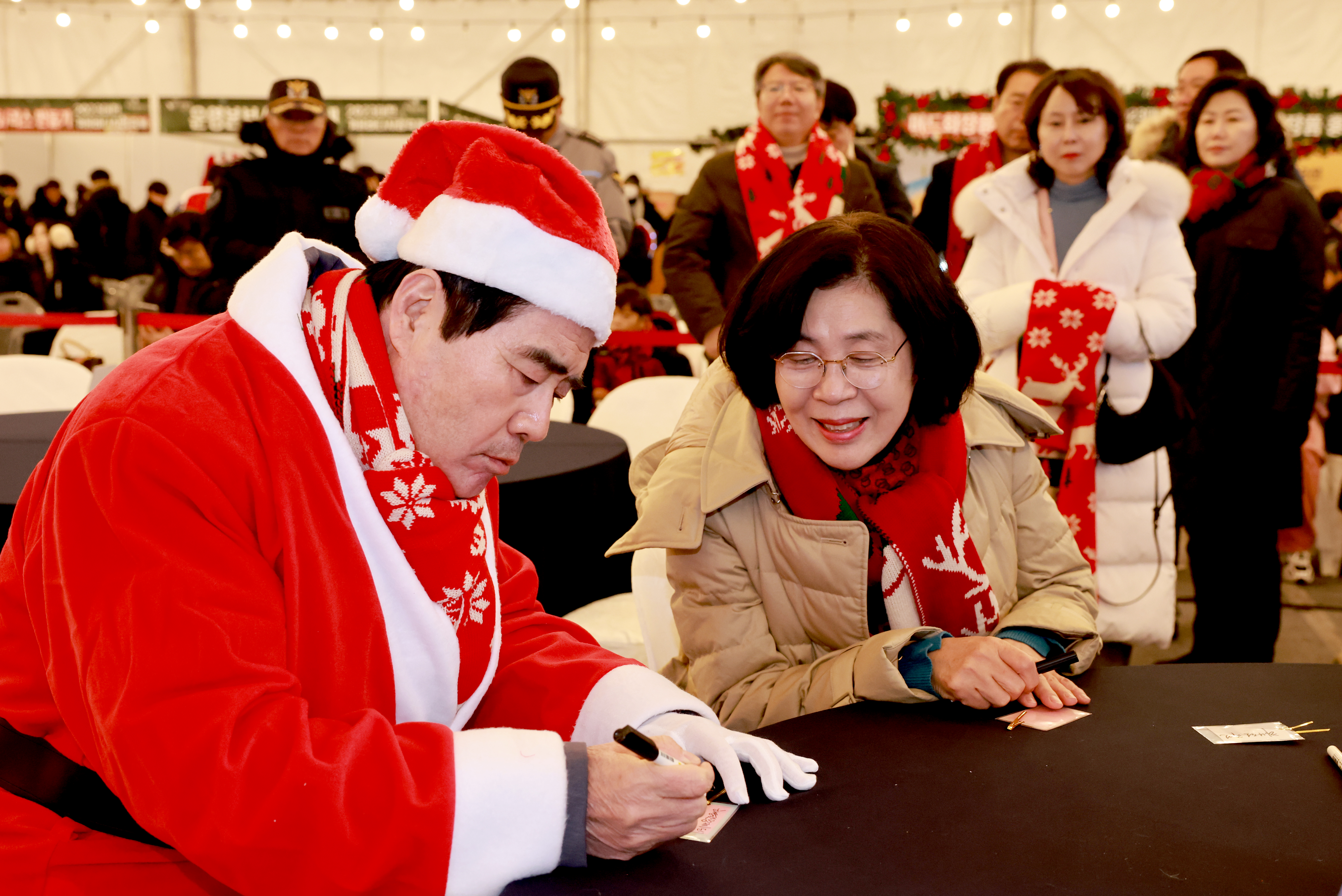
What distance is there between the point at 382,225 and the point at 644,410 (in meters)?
2.41

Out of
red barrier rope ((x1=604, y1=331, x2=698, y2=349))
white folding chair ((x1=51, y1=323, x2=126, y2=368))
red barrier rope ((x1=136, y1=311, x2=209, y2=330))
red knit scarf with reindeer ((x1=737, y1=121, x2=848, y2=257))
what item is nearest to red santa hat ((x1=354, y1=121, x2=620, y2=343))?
red knit scarf with reindeer ((x1=737, y1=121, x2=848, y2=257))

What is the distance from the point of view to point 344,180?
13.7 ft

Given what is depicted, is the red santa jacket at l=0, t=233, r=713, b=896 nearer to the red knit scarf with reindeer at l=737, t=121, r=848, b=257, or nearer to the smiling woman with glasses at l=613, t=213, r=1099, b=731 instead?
the smiling woman with glasses at l=613, t=213, r=1099, b=731

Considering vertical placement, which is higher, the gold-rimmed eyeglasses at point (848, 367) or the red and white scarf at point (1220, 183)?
the red and white scarf at point (1220, 183)

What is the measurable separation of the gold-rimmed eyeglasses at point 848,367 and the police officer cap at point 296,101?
118 inches

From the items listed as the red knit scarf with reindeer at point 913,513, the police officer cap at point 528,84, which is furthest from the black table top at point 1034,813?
the police officer cap at point 528,84

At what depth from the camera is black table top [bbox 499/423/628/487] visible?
98.5 inches

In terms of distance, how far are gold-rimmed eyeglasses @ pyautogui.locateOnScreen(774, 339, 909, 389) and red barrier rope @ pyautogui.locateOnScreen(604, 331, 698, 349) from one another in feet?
10.0

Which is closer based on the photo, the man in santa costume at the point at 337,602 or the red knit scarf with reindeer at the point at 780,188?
the man in santa costume at the point at 337,602

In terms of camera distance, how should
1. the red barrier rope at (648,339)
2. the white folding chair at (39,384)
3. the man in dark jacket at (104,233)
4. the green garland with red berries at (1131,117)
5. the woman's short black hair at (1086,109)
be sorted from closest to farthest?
the woman's short black hair at (1086,109), the white folding chair at (39,384), the red barrier rope at (648,339), the green garland with red berries at (1131,117), the man in dark jacket at (104,233)

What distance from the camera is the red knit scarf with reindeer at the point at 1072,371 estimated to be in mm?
A: 2787

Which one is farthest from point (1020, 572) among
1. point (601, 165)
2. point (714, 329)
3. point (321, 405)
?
point (601, 165)

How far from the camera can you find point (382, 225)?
1.18 meters

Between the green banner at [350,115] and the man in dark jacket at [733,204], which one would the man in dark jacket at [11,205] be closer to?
the green banner at [350,115]
